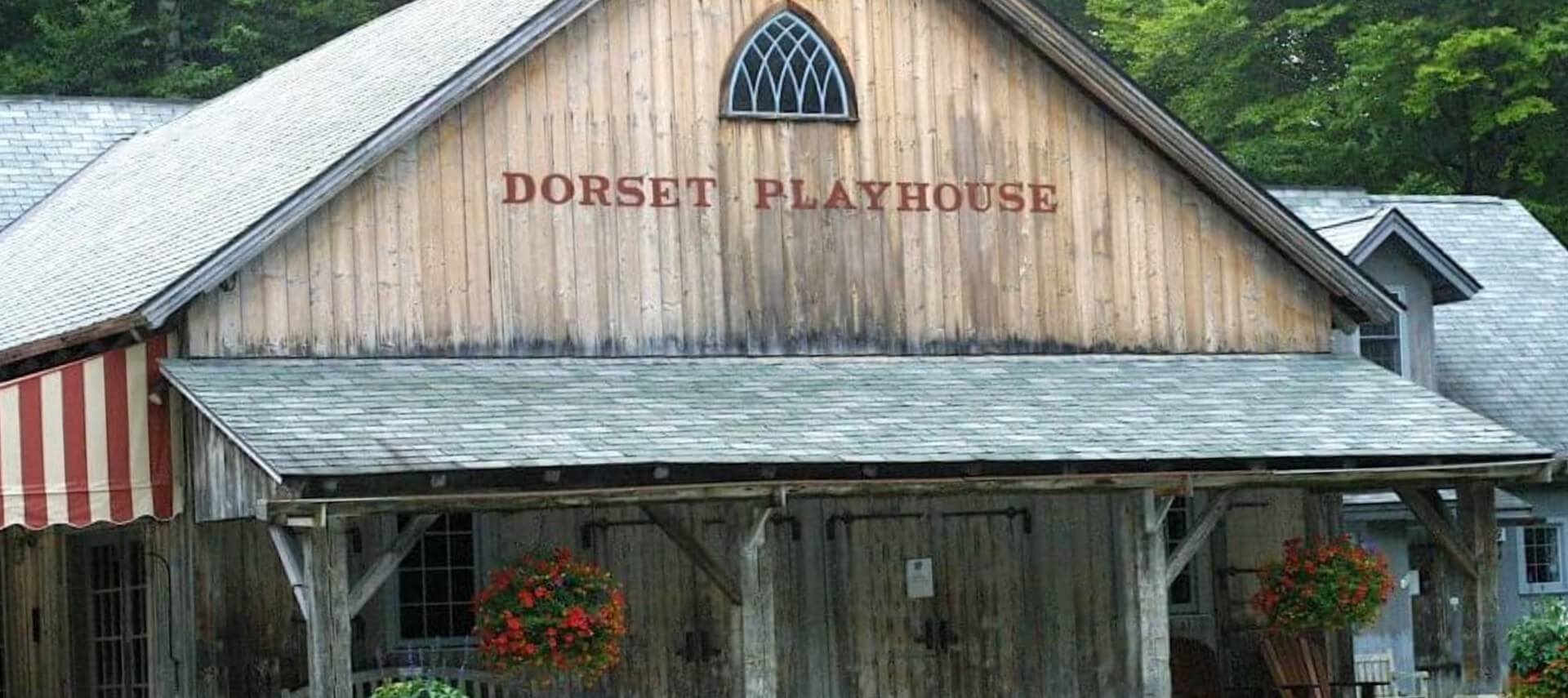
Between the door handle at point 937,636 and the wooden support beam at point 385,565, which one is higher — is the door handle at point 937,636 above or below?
below

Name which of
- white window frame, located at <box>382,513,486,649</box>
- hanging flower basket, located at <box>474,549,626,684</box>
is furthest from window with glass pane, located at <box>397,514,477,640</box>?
hanging flower basket, located at <box>474,549,626,684</box>

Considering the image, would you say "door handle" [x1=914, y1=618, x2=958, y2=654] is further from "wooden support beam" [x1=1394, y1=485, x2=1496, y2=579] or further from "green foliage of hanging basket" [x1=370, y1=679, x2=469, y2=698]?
"green foliage of hanging basket" [x1=370, y1=679, x2=469, y2=698]

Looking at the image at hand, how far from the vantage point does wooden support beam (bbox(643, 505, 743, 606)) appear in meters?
19.1

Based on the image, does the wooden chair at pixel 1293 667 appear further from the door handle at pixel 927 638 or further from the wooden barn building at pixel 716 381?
the door handle at pixel 927 638

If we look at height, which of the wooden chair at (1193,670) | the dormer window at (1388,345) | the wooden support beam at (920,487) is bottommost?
the wooden chair at (1193,670)

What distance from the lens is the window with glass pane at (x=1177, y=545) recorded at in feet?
79.2

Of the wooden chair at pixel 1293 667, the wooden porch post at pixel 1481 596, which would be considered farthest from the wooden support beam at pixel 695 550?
the wooden porch post at pixel 1481 596

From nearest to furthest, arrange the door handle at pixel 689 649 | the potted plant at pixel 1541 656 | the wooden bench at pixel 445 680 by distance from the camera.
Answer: the wooden bench at pixel 445 680
the potted plant at pixel 1541 656
the door handle at pixel 689 649

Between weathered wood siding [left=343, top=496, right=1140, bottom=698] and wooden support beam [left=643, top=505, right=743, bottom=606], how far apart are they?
1.25m

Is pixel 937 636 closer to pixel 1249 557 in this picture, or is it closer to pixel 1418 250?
pixel 1249 557

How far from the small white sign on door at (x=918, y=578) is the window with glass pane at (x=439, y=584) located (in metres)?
3.64

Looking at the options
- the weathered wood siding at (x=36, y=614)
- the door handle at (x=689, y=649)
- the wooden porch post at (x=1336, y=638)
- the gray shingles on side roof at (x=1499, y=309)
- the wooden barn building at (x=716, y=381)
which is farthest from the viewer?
the gray shingles on side roof at (x=1499, y=309)

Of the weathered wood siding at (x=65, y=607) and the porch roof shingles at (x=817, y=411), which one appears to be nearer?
the porch roof shingles at (x=817, y=411)

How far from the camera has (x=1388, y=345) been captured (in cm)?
2875
